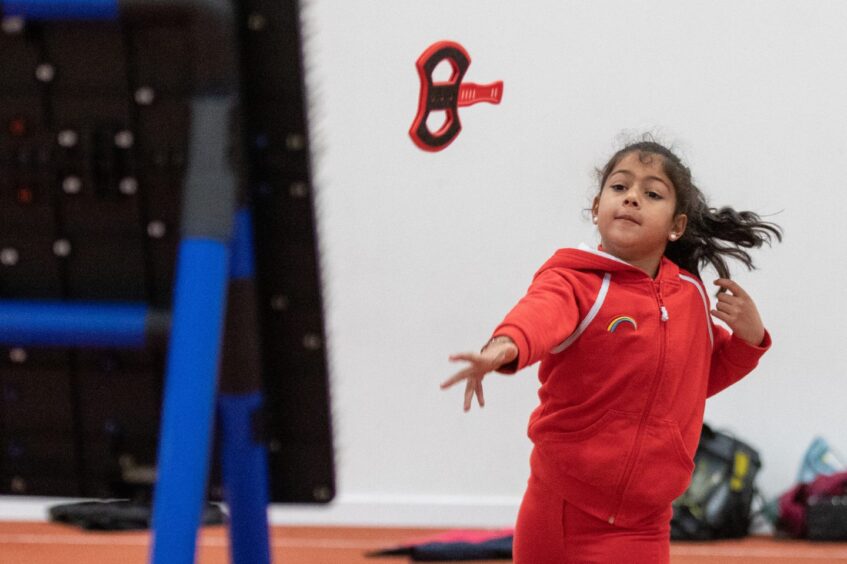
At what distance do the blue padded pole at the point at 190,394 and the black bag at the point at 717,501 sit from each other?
3225 mm

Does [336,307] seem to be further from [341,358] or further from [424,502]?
[424,502]

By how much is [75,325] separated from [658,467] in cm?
116

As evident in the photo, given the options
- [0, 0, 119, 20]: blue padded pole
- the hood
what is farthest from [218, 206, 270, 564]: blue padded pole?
the hood

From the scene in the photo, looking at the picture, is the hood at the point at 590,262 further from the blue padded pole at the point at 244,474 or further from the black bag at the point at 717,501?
the black bag at the point at 717,501

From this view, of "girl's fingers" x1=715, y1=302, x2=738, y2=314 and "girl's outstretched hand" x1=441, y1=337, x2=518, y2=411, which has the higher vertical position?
"girl's fingers" x1=715, y1=302, x2=738, y2=314

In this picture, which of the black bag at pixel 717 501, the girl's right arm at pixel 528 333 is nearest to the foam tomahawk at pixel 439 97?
the girl's right arm at pixel 528 333

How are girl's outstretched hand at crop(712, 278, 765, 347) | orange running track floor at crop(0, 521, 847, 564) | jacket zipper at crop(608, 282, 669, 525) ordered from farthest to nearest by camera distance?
orange running track floor at crop(0, 521, 847, 564)
girl's outstretched hand at crop(712, 278, 765, 347)
jacket zipper at crop(608, 282, 669, 525)

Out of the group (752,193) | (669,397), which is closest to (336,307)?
(752,193)

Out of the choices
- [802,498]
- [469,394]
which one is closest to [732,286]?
[469,394]

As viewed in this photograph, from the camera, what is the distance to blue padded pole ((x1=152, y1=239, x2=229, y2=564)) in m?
1.05

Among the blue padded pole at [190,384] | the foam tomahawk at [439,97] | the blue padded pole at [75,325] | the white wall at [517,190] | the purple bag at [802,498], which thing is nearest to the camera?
the blue padded pole at [190,384]

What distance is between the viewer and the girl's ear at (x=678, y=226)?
2137 millimetres

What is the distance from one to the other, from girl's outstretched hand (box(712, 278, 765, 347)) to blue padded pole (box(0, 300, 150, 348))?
1.24 meters

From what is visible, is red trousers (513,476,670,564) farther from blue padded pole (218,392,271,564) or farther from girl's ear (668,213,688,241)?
blue padded pole (218,392,271,564)
